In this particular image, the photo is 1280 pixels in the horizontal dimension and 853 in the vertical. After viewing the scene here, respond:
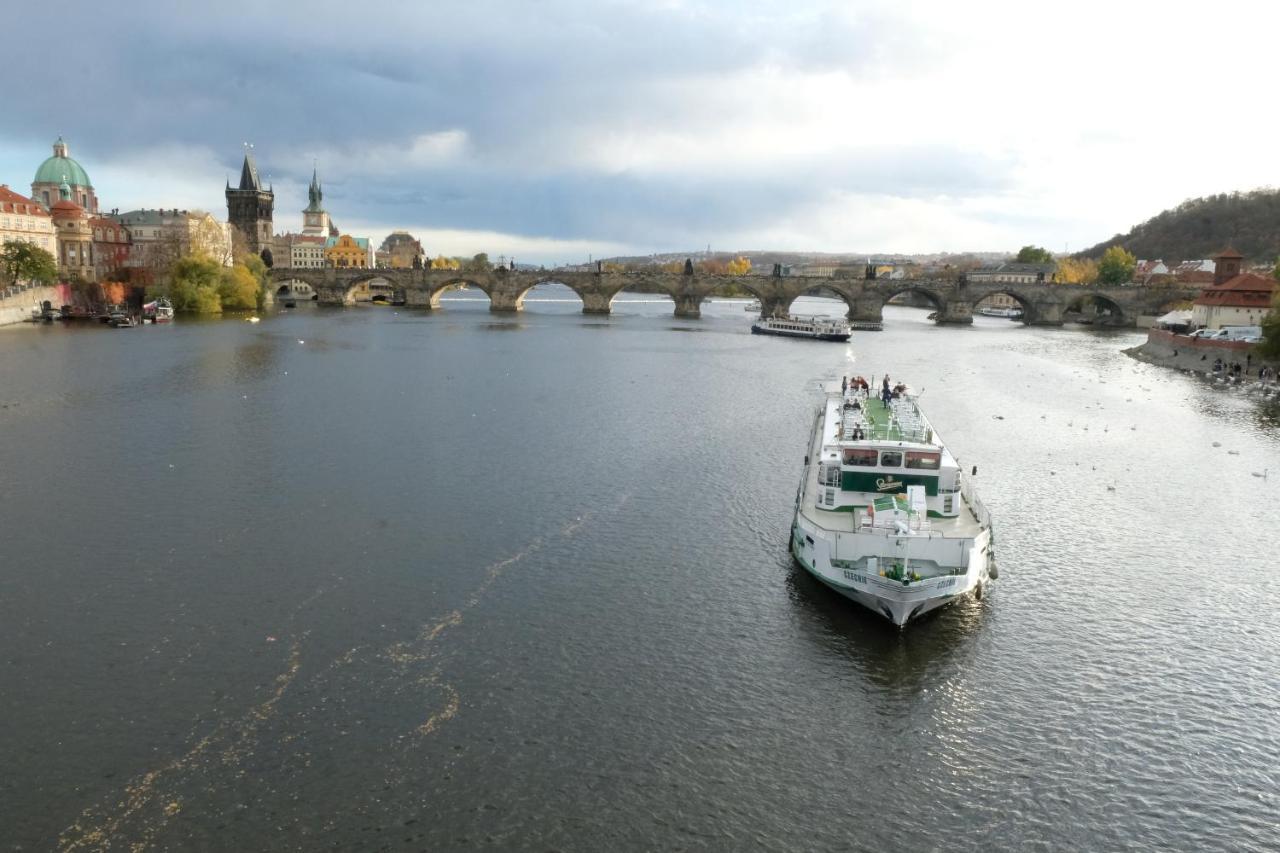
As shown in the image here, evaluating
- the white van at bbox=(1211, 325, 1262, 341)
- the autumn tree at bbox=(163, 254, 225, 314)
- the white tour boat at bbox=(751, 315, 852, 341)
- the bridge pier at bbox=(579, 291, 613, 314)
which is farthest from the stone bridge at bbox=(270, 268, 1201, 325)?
the white van at bbox=(1211, 325, 1262, 341)

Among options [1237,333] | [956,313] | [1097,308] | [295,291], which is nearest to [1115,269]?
[1097,308]

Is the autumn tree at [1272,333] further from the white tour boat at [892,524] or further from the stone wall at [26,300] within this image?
the stone wall at [26,300]

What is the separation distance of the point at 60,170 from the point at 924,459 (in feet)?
520

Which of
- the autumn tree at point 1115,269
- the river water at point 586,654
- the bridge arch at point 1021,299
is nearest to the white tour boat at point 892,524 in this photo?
the river water at point 586,654

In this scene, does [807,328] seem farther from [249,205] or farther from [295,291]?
[249,205]

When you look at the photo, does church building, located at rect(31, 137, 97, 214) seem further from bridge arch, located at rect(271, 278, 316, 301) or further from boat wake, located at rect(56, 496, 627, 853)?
boat wake, located at rect(56, 496, 627, 853)

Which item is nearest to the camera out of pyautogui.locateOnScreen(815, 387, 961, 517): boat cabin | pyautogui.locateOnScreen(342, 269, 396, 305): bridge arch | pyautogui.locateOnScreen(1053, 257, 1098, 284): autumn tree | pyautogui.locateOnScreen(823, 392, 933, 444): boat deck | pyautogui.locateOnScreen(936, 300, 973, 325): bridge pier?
pyautogui.locateOnScreen(815, 387, 961, 517): boat cabin

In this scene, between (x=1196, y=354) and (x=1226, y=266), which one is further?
(x=1226, y=266)

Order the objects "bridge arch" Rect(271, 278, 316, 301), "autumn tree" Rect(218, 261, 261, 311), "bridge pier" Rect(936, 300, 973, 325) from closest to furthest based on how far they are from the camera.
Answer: "autumn tree" Rect(218, 261, 261, 311), "bridge pier" Rect(936, 300, 973, 325), "bridge arch" Rect(271, 278, 316, 301)

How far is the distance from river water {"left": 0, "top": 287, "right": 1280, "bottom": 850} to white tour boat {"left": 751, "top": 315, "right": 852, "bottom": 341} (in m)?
64.9

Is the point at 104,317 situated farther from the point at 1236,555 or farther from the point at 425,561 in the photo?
the point at 1236,555

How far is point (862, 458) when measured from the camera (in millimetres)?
26812

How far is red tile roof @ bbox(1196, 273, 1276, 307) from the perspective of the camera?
86438 millimetres

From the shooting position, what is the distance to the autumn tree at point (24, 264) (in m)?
95.3
